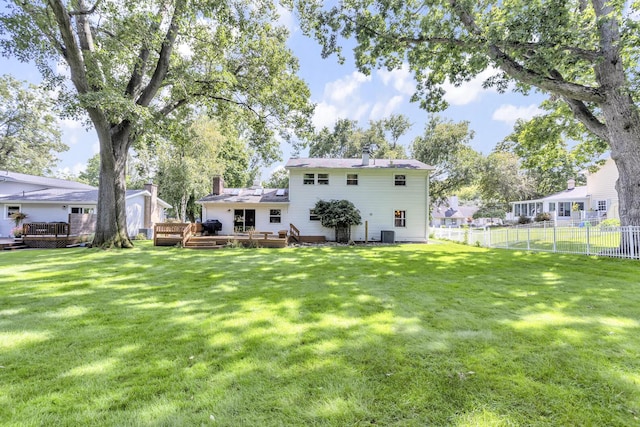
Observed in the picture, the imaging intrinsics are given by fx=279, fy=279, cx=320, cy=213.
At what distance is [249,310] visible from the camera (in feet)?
14.7

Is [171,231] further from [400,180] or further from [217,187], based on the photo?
[400,180]

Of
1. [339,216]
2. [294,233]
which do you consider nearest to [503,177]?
[339,216]

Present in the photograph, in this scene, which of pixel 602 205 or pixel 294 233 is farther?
pixel 602 205

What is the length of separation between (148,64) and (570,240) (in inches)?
788

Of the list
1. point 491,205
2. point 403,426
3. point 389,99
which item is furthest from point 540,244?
point 491,205

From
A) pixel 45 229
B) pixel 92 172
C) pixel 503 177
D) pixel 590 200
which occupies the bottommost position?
pixel 45 229

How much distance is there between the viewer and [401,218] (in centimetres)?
1789

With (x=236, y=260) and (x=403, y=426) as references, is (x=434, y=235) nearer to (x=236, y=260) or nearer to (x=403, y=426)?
(x=236, y=260)

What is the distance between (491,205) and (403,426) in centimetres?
4783

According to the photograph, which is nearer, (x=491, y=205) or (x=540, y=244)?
(x=540, y=244)

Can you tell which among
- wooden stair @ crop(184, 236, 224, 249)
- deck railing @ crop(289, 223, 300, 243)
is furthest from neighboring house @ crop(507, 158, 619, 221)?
wooden stair @ crop(184, 236, 224, 249)

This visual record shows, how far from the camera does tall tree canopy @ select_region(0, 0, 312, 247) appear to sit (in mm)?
10352

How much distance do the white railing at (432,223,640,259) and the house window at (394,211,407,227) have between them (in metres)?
3.64

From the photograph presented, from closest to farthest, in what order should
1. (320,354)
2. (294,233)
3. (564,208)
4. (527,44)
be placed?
(320,354), (527,44), (294,233), (564,208)
